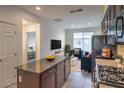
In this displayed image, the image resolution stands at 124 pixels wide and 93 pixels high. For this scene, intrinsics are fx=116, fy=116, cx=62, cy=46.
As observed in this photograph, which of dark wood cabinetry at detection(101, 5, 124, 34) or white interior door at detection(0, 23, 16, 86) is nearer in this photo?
dark wood cabinetry at detection(101, 5, 124, 34)

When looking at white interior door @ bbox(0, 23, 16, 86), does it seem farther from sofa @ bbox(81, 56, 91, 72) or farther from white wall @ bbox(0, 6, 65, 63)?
sofa @ bbox(81, 56, 91, 72)

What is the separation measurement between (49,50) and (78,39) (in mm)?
4470

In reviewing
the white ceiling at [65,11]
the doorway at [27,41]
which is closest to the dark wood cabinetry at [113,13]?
the white ceiling at [65,11]

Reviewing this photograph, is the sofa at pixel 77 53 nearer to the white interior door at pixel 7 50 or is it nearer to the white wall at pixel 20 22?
the white wall at pixel 20 22

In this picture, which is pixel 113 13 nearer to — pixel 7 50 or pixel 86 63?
pixel 7 50

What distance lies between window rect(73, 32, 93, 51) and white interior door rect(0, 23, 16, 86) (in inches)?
290

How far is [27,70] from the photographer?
2240 mm

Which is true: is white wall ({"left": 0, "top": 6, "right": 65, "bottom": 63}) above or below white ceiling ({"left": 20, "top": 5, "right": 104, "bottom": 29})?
below

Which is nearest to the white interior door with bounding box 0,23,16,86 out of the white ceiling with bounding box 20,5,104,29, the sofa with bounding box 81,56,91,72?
the white ceiling with bounding box 20,5,104,29

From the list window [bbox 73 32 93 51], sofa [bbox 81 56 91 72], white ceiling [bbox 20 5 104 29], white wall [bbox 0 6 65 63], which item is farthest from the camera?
window [bbox 73 32 93 51]

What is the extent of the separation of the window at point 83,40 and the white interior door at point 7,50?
7355mm

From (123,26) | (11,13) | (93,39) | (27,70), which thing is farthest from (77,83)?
(11,13)

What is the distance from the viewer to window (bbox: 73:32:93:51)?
1031 centimetres
